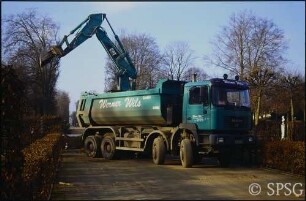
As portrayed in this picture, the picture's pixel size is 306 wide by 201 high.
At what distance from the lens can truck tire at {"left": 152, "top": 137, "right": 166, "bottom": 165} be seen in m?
16.6

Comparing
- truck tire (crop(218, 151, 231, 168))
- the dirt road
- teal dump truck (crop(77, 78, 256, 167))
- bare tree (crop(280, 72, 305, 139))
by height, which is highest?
bare tree (crop(280, 72, 305, 139))

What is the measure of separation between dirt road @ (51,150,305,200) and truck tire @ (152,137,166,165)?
769 millimetres

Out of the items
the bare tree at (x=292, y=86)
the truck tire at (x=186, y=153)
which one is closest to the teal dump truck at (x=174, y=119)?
the truck tire at (x=186, y=153)

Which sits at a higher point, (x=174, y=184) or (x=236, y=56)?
(x=236, y=56)

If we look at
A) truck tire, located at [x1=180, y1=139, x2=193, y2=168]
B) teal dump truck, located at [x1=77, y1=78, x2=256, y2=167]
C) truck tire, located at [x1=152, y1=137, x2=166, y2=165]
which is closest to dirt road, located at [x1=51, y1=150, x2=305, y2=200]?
truck tire, located at [x1=180, y1=139, x2=193, y2=168]

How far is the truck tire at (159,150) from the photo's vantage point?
1658cm

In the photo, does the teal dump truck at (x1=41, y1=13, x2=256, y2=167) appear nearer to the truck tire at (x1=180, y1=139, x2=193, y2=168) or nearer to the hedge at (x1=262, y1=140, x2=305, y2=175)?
the truck tire at (x1=180, y1=139, x2=193, y2=168)

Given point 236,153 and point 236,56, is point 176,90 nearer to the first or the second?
point 236,153

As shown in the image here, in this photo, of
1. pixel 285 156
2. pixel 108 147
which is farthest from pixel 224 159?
pixel 108 147

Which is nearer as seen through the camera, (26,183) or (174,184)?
(26,183)

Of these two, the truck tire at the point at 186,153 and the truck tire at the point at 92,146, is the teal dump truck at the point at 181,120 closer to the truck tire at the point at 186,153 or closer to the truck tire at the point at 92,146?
the truck tire at the point at 186,153

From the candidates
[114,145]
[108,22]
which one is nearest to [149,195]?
[114,145]

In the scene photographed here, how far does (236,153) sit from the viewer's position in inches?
645

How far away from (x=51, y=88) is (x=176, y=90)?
1660 inches
